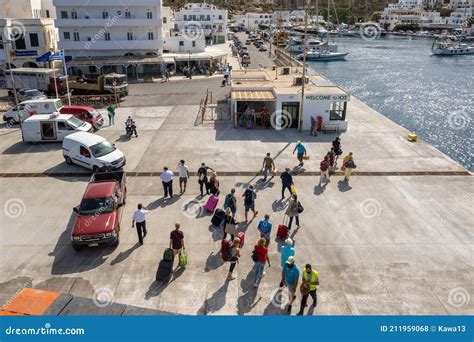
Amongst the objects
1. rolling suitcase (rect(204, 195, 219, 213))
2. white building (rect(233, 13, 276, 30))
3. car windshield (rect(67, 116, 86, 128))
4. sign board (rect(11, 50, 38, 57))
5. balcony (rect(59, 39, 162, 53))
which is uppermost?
white building (rect(233, 13, 276, 30))

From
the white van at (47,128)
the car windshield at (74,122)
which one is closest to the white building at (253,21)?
the car windshield at (74,122)

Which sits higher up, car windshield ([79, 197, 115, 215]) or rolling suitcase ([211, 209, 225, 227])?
car windshield ([79, 197, 115, 215])

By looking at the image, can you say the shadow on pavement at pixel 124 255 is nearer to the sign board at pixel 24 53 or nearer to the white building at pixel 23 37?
the white building at pixel 23 37

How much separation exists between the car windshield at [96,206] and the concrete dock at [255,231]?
118 cm

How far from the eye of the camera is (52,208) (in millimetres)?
15992

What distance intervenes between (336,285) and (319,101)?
16.5m

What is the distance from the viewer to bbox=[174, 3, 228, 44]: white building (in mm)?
86375

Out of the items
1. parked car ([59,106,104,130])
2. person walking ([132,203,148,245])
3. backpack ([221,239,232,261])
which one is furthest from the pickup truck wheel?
parked car ([59,106,104,130])

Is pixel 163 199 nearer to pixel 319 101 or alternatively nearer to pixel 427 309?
pixel 427 309

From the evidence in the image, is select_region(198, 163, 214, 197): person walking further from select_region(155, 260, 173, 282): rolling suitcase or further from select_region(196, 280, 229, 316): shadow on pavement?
select_region(196, 280, 229, 316): shadow on pavement

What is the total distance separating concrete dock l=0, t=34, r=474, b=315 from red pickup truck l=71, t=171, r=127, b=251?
21.2 inches

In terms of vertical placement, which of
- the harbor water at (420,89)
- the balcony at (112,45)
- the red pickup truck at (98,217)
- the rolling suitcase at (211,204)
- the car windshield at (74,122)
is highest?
the balcony at (112,45)

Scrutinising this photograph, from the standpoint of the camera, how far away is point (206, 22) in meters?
90.1

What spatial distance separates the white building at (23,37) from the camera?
4653cm
